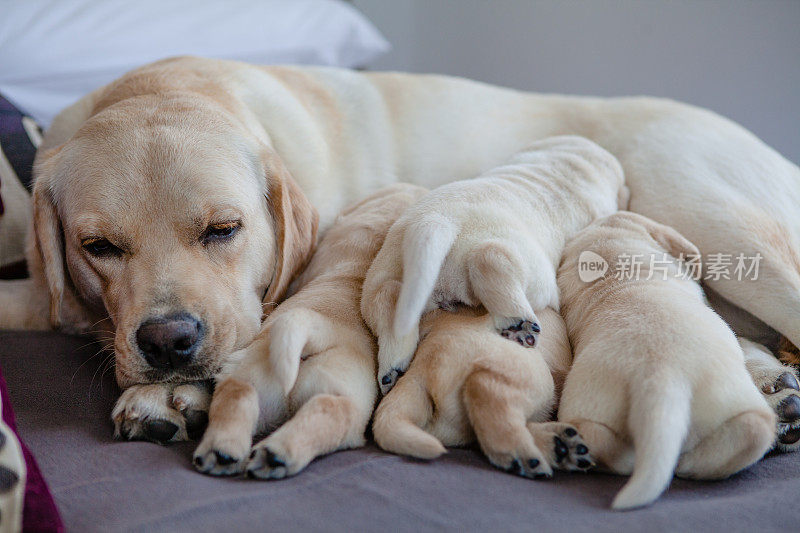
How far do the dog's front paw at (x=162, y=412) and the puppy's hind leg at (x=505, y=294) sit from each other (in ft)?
2.13

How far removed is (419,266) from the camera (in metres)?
1.47

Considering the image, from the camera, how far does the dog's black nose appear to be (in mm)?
1555

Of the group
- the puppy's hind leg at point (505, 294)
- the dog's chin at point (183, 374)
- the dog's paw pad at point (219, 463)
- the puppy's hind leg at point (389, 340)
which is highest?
the puppy's hind leg at point (505, 294)

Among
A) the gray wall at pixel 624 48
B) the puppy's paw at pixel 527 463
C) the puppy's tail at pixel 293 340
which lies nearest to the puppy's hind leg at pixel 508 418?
the puppy's paw at pixel 527 463

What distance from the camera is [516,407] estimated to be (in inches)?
54.4

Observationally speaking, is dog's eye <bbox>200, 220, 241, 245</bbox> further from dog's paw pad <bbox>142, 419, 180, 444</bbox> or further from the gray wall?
the gray wall

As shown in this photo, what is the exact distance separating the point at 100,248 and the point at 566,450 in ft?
3.81

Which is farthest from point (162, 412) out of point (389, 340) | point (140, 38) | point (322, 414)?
point (140, 38)

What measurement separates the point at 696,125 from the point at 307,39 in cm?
195

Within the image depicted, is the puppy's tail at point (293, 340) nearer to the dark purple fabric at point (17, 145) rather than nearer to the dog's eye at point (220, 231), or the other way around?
the dog's eye at point (220, 231)

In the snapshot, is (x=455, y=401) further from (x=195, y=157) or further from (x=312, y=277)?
(x=195, y=157)

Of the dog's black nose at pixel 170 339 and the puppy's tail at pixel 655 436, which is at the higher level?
the puppy's tail at pixel 655 436

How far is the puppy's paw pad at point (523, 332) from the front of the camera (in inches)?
58.1

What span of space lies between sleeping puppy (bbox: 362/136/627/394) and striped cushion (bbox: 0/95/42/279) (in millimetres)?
1265
